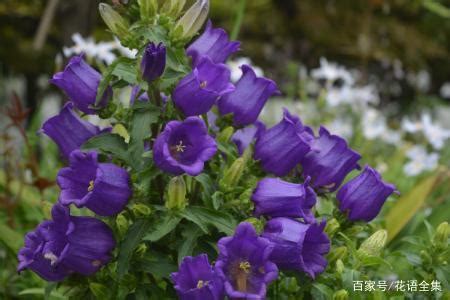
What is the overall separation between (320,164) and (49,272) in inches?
21.0

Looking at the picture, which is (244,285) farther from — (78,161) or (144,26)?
(144,26)

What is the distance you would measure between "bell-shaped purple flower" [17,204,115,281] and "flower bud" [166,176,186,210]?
0.47 ft

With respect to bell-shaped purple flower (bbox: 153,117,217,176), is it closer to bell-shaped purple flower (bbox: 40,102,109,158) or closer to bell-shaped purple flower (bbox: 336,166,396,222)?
bell-shaped purple flower (bbox: 40,102,109,158)

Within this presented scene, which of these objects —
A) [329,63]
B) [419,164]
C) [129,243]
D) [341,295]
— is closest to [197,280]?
Result: [129,243]

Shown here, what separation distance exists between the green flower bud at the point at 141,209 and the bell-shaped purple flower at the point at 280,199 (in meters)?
0.18

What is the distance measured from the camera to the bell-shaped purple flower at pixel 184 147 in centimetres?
108

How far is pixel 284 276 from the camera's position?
4.00 feet

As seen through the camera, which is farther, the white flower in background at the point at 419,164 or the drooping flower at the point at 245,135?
the white flower in background at the point at 419,164

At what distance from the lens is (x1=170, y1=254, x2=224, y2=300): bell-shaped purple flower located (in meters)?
1.03

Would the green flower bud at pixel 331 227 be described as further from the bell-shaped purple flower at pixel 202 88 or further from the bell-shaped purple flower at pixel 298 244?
the bell-shaped purple flower at pixel 202 88

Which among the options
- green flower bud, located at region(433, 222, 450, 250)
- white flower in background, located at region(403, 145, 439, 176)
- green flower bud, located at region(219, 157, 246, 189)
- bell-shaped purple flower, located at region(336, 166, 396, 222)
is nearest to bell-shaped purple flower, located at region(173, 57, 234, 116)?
green flower bud, located at region(219, 157, 246, 189)

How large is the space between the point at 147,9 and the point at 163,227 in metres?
0.37

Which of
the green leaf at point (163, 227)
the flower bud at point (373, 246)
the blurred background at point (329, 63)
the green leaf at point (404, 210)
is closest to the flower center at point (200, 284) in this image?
the green leaf at point (163, 227)

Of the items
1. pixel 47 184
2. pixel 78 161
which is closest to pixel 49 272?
pixel 78 161
